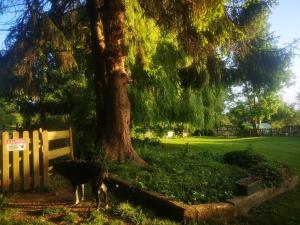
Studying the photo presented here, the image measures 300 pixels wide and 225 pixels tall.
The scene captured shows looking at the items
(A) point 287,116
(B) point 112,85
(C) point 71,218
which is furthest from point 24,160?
(A) point 287,116

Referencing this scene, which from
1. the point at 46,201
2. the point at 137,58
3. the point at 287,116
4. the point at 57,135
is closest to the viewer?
the point at 46,201

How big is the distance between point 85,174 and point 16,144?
1892 mm

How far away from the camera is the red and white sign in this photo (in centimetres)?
737

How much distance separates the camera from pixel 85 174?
6.62 m

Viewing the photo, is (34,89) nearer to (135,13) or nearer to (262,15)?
(135,13)

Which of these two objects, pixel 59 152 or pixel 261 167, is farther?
pixel 261 167

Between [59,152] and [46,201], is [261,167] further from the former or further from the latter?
[46,201]

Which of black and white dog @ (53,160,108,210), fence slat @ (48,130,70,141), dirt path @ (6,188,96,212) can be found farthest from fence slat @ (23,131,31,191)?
black and white dog @ (53,160,108,210)

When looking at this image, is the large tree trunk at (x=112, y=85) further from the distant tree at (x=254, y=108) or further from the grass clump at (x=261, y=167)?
the distant tree at (x=254, y=108)

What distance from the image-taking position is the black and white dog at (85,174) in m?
6.43

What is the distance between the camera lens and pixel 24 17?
9.54m

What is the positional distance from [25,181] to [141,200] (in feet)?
8.74

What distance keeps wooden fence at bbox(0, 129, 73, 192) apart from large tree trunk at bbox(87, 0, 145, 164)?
1.88 meters

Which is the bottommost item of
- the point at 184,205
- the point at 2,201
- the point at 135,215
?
the point at 135,215
